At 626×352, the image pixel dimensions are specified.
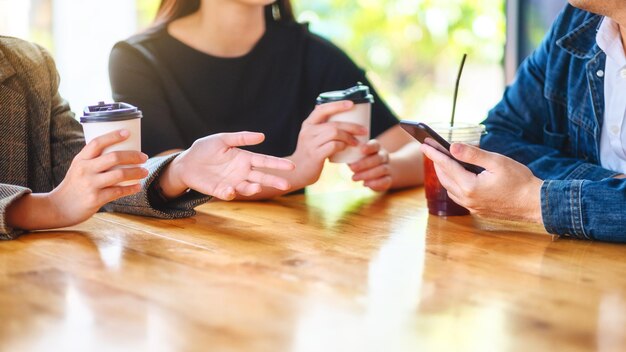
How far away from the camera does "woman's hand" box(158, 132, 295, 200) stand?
1626 millimetres

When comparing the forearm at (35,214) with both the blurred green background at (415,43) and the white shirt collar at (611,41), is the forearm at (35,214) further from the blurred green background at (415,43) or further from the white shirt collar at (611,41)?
the blurred green background at (415,43)

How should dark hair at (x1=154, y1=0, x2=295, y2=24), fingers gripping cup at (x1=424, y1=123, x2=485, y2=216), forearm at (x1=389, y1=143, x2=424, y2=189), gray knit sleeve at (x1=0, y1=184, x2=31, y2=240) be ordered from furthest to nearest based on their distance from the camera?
1. dark hair at (x1=154, y1=0, x2=295, y2=24)
2. forearm at (x1=389, y1=143, x2=424, y2=189)
3. fingers gripping cup at (x1=424, y1=123, x2=485, y2=216)
4. gray knit sleeve at (x1=0, y1=184, x2=31, y2=240)

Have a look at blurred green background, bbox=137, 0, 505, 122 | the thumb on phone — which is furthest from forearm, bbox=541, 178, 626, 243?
blurred green background, bbox=137, 0, 505, 122

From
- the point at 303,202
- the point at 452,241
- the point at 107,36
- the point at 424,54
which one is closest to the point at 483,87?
the point at 424,54

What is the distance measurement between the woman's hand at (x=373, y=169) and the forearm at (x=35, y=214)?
758 millimetres

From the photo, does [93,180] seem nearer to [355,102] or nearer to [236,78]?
[355,102]

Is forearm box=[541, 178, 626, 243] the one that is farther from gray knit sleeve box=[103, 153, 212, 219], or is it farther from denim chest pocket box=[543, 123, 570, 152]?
gray knit sleeve box=[103, 153, 212, 219]

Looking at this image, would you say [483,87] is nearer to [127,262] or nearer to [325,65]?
[325,65]

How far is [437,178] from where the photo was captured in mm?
1776

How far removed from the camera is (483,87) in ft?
16.7

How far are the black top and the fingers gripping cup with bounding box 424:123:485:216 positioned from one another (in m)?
0.65

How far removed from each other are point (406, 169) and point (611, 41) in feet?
1.96

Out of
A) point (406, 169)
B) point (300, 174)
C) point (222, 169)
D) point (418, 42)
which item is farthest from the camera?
point (418, 42)

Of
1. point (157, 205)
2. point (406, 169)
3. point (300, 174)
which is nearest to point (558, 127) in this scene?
point (406, 169)
